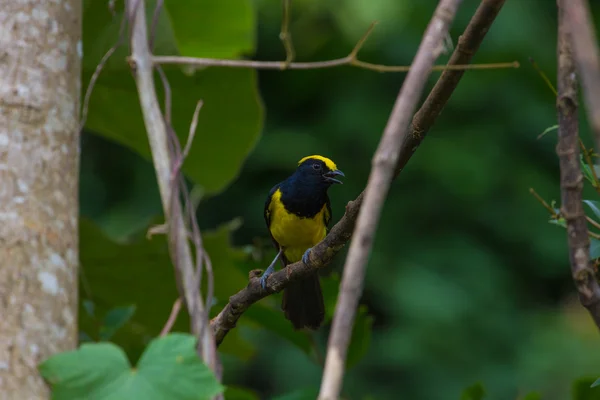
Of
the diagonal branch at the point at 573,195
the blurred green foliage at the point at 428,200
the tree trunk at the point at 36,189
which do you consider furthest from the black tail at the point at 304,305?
the blurred green foliage at the point at 428,200

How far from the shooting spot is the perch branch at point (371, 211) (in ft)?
3.26

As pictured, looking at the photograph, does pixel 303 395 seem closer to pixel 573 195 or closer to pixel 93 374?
pixel 93 374

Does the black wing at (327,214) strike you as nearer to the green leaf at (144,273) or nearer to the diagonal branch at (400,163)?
the green leaf at (144,273)

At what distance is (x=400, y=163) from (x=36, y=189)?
31.3 inches

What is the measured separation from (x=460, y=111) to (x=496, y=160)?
24.4 inches

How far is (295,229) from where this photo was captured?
13.4 ft

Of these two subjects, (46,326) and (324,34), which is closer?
(46,326)

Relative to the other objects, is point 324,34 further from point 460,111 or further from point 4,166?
point 4,166

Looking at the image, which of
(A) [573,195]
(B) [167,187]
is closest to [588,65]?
(A) [573,195]

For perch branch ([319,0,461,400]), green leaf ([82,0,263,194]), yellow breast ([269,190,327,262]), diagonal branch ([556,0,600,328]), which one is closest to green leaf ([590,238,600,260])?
diagonal branch ([556,0,600,328])

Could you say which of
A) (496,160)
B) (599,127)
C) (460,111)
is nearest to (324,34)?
(460,111)

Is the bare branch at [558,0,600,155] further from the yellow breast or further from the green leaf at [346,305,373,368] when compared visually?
the yellow breast

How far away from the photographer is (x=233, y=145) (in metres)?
4.11

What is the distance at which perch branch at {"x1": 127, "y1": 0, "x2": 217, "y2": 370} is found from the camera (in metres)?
1.41
